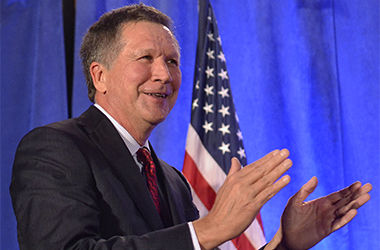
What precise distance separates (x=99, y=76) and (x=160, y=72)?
0.24 m

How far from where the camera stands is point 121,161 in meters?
1.47

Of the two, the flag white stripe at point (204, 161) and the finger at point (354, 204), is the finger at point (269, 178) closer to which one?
the finger at point (354, 204)

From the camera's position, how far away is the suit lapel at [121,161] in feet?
4.59

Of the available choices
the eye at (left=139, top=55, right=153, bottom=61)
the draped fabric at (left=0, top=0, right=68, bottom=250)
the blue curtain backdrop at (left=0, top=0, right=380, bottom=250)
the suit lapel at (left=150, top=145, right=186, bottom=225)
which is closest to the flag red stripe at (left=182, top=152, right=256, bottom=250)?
the blue curtain backdrop at (left=0, top=0, right=380, bottom=250)

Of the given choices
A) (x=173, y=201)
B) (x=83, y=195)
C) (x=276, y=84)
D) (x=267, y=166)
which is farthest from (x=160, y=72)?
(x=276, y=84)

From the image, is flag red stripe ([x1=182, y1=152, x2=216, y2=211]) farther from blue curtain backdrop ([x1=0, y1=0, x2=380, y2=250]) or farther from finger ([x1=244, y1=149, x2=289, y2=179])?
finger ([x1=244, y1=149, x2=289, y2=179])

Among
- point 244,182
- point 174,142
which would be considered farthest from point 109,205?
point 174,142

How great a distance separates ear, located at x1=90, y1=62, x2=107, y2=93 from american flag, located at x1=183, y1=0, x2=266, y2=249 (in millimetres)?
927

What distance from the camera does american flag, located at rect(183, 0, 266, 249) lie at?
99.8 inches

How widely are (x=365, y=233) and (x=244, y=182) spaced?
5.96 feet

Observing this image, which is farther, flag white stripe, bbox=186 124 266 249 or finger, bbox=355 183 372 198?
flag white stripe, bbox=186 124 266 249

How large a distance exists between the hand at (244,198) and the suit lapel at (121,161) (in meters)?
0.29

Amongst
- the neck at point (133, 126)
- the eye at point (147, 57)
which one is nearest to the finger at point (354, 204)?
the neck at point (133, 126)

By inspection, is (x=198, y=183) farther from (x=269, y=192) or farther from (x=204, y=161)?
(x=269, y=192)
